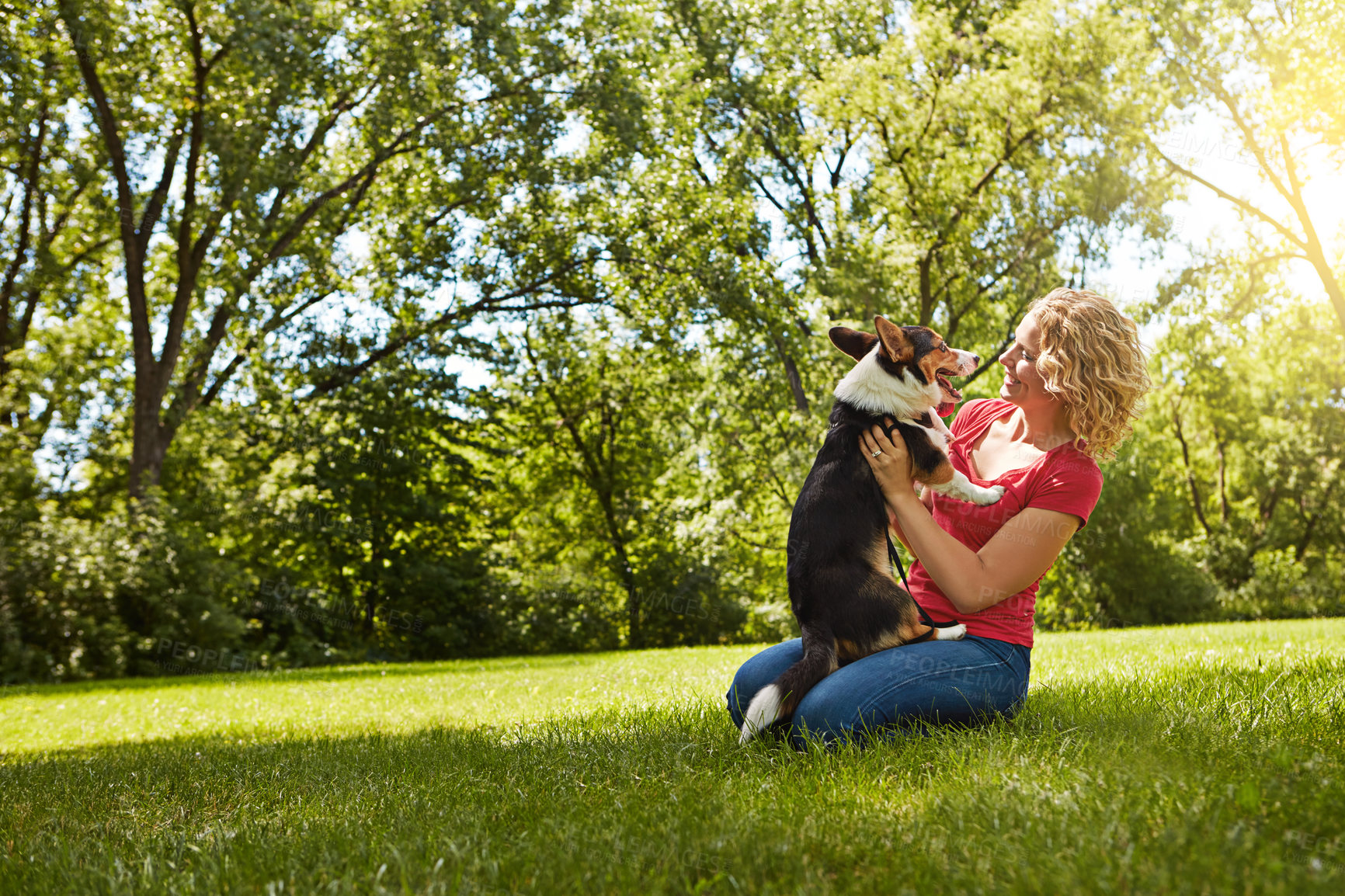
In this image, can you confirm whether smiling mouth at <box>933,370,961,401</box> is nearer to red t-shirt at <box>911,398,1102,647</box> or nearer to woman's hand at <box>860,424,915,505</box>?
red t-shirt at <box>911,398,1102,647</box>

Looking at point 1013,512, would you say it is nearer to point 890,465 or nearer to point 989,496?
point 989,496

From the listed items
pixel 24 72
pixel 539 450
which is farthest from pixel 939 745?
pixel 539 450

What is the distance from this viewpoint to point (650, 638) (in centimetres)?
2198

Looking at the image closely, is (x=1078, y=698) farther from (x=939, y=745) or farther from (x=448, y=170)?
(x=448, y=170)

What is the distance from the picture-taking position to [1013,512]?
351 centimetres

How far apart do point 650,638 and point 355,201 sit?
1240 cm

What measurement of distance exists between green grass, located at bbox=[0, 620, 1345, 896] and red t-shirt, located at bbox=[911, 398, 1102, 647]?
1.37 feet

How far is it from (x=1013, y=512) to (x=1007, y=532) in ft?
0.71

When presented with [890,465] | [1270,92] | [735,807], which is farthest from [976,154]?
[735,807]

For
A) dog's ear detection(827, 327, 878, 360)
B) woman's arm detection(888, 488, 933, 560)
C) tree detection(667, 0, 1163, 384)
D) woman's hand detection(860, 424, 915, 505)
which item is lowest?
woman's arm detection(888, 488, 933, 560)

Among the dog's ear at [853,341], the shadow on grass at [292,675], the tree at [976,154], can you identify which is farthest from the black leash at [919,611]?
the tree at [976,154]

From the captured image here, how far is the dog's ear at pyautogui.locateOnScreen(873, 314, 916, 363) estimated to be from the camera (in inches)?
142

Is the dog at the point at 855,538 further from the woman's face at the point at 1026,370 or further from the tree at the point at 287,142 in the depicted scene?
the tree at the point at 287,142

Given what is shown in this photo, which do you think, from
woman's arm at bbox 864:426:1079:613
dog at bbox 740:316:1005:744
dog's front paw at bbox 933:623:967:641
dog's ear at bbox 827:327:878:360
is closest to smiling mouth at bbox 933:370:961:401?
dog at bbox 740:316:1005:744
